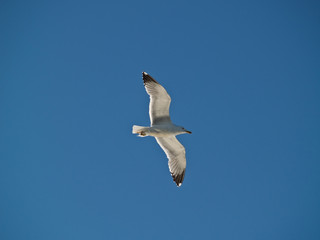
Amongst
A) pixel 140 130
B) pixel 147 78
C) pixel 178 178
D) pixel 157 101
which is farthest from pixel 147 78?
pixel 178 178

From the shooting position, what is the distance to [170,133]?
8102 mm

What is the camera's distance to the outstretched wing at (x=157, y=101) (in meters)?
8.05

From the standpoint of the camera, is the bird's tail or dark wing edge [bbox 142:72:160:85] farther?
dark wing edge [bbox 142:72:160:85]

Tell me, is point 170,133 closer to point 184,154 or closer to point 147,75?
point 184,154

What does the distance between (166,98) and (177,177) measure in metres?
2.44

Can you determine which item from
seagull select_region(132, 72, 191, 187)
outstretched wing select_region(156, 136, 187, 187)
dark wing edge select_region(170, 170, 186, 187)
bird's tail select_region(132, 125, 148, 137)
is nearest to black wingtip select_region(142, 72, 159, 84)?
seagull select_region(132, 72, 191, 187)

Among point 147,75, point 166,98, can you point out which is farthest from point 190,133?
point 147,75

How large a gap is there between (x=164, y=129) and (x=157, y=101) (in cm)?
80

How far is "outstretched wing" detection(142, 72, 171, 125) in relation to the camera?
26.4ft

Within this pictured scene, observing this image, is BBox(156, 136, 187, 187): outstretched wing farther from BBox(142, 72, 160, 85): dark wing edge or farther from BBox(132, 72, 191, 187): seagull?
BBox(142, 72, 160, 85): dark wing edge

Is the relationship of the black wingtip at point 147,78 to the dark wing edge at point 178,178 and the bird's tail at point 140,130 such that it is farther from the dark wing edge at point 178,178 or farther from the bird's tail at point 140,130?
the dark wing edge at point 178,178

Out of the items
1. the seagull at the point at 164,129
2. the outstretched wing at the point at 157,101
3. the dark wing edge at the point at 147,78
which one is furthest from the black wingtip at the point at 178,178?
the dark wing edge at the point at 147,78

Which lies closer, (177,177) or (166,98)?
(166,98)

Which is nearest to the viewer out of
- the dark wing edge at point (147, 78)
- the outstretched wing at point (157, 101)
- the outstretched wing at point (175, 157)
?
the outstretched wing at point (157, 101)
